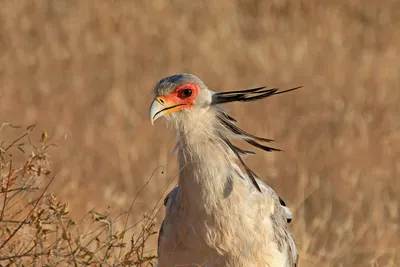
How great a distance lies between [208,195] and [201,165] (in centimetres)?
15

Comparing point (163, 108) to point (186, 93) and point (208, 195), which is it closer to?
point (186, 93)

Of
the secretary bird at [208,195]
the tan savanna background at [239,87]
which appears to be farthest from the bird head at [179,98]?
the tan savanna background at [239,87]

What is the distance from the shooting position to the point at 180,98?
18.4 feet

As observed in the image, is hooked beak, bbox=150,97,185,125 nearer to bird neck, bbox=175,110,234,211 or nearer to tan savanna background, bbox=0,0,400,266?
bird neck, bbox=175,110,234,211

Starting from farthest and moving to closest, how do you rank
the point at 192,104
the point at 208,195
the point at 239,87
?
the point at 239,87, the point at 192,104, the point at 208,195

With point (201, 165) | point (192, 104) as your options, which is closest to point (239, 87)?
point (192, 104)

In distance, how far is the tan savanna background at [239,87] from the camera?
9.77 m

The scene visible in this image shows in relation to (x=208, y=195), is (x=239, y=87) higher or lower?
higher

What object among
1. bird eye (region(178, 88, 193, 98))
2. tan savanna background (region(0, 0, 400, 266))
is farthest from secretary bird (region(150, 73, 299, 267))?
tan savanna background (region(0, 0, 400, 266))

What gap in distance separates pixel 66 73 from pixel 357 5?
4206 mm

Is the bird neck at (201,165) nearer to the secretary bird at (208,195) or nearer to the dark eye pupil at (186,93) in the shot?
the secretary bird at (208,195)

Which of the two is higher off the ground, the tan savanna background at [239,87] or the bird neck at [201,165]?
the tan savanna background at [239,87]

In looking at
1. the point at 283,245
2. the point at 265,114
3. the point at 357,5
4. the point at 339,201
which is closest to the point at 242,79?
the point at 265,114

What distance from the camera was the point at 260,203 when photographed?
226 inches
